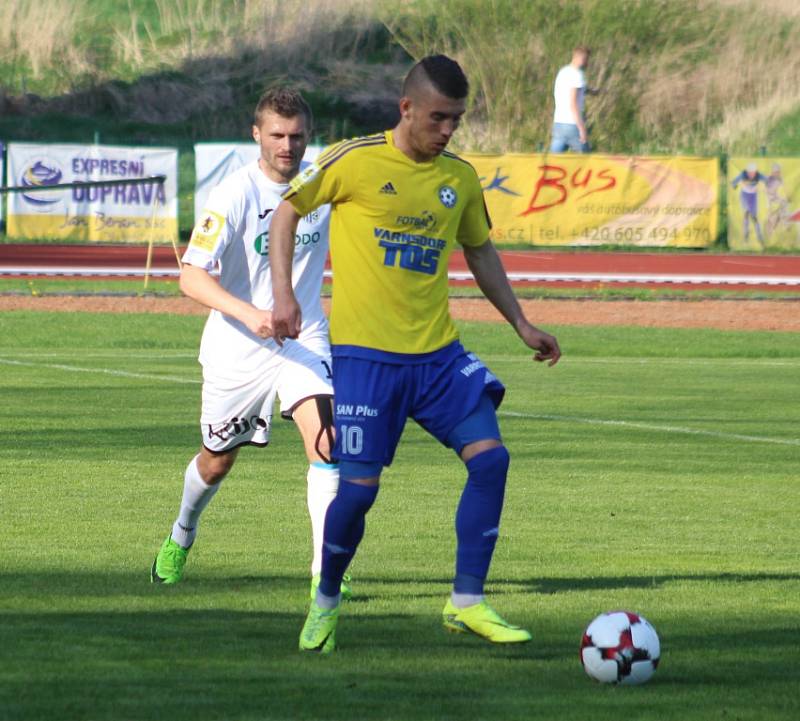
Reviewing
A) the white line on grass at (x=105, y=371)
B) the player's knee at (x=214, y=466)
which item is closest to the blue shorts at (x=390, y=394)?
the player's knee at (x=214, y=466)

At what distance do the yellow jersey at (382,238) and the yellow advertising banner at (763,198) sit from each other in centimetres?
2938

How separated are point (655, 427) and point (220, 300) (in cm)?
783

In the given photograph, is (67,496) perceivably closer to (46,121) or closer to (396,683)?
(396,683)

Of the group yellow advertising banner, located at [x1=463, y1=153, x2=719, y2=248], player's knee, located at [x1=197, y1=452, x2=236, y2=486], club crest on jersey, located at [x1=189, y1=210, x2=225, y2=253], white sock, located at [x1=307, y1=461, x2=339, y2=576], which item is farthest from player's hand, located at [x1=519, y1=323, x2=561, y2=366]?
yellow advertising banner, located at [x1=463, y1=153, x2=719, y2=248]

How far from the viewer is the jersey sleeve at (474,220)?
6.67 metres

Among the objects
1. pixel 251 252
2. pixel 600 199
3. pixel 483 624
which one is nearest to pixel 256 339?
pixel 251 252

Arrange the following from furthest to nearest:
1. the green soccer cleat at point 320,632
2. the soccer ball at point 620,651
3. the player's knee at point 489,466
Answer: the player's knee at point 489,466 → the green soccer cleat at point 320,632 → the soccer ball at point 620,651

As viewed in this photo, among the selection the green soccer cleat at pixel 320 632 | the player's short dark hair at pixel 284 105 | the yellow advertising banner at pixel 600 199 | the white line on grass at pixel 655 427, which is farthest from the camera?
the yellow advertising banner at pixel 600 199

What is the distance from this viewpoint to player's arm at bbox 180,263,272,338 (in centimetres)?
664

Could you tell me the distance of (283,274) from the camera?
20.9ft

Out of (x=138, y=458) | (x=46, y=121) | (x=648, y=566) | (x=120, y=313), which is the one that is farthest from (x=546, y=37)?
(x=648, y=566)

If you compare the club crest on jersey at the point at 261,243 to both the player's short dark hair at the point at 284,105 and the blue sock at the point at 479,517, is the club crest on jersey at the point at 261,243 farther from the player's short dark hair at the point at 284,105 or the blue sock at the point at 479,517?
the blue sock at the point at 479,517

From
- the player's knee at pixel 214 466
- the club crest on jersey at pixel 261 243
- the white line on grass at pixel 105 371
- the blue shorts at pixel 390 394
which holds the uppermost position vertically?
the club crest on jersey at pixel 261 243

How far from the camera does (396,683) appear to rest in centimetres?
564
